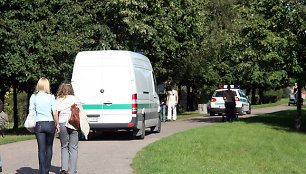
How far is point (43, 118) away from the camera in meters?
8.67

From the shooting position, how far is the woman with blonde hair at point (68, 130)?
900 centimetres

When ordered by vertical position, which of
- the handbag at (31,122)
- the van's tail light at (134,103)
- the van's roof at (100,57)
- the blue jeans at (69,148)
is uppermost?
the van's roof at (100,57)

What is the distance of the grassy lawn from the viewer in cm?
1045

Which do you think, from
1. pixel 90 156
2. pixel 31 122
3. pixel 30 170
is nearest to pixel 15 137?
pixel 90 156

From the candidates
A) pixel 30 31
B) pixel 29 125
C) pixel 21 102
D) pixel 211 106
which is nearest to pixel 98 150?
pixel 29 125

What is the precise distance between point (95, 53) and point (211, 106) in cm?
1549

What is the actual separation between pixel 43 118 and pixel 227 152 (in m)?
6.59

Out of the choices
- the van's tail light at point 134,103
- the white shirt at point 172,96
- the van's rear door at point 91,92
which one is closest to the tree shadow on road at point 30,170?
the van's rear door at point 91,92

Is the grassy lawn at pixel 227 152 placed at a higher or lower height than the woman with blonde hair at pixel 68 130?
lower

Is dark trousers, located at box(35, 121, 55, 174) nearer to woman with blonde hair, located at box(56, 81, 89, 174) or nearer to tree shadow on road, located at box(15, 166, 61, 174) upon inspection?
woman with blonde hair, located at box(56, 81, 89, 174)

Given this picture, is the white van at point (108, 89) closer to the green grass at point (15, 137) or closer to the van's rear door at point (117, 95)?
the van's rear door at point (117, 95)

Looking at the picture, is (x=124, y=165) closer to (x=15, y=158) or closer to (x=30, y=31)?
(x=15, y=158)

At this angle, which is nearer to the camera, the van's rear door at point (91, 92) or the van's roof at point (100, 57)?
the van's rear door at point (91, 92)

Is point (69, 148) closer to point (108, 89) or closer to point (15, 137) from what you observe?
point (108, 89)
